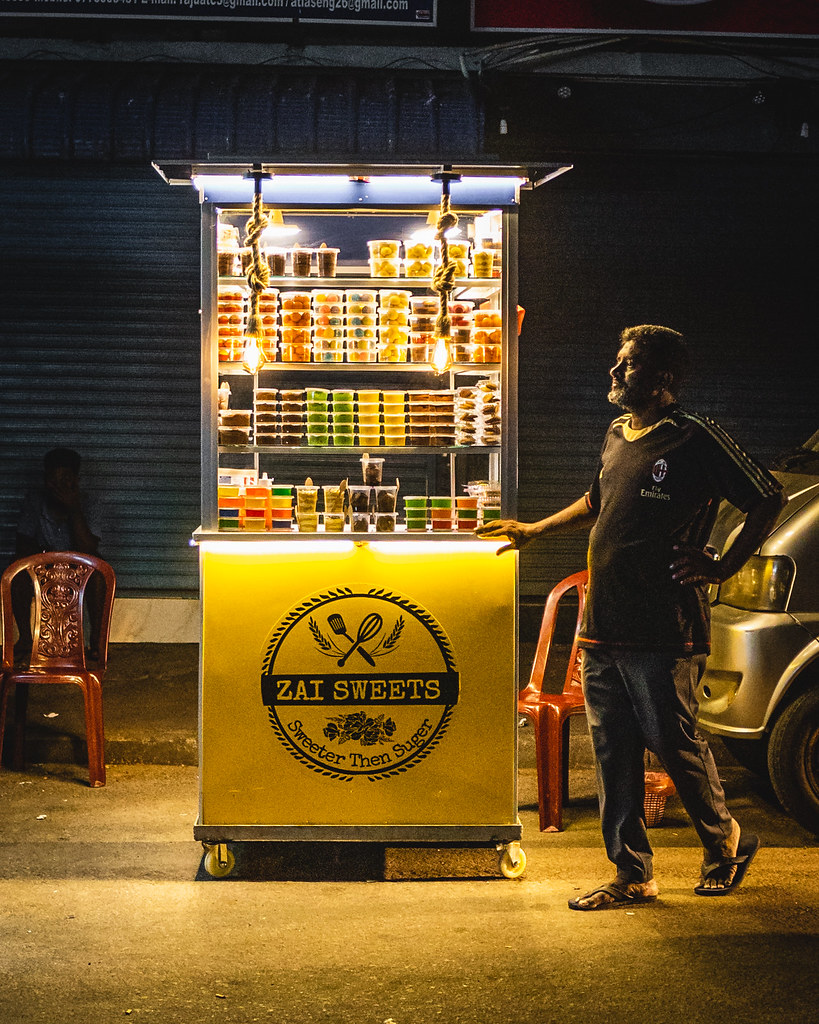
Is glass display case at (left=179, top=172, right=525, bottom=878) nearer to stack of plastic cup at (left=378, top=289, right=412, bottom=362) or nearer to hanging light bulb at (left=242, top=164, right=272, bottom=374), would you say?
hanging light bulb at (left=242, top=164, right=272, bottom=374)

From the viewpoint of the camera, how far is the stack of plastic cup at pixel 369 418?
5012 millimetres

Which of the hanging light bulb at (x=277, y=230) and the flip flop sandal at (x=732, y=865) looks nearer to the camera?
the flip flop sandal at (x=732, y=865)

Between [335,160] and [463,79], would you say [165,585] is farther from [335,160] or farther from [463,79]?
[335,160]

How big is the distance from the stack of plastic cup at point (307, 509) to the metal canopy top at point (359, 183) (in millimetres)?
1266

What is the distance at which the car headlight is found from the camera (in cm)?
529

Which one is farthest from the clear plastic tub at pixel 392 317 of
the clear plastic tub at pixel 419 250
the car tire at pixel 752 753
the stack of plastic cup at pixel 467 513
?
the car tire at pixel 752 753

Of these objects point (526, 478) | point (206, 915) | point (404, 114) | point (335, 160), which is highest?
point (404, 114)

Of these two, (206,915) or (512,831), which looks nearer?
(206,915)

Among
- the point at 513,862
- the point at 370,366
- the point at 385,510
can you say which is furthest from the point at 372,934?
the point at 370,366

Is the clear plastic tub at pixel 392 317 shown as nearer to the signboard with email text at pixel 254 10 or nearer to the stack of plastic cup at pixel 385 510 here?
the stack of plastic cup at pixel 385 510

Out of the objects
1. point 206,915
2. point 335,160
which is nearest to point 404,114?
point 335,160

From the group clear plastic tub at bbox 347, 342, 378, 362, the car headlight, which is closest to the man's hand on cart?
clear plastic tub at bbox 347, 342, 378, 362

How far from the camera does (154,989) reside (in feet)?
11.9

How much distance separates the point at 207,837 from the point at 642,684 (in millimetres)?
1940
